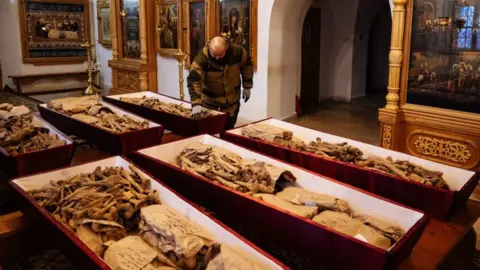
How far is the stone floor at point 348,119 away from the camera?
6957 mm

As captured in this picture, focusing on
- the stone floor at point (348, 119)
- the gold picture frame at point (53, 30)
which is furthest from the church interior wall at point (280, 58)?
the stone floor at point (348, 119)

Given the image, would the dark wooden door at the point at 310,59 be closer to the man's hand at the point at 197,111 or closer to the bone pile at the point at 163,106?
the bone pile at the point at 163,106

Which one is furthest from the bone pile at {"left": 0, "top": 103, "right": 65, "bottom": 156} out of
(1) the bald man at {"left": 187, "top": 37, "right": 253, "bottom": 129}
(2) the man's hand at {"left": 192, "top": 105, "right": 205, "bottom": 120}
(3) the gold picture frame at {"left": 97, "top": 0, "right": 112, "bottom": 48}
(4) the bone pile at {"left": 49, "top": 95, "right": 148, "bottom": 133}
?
(3) the gold picture frame at {"left": 97, "top": 0, "right": 112, "bottom": 48}

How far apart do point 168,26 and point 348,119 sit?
3.89 meters

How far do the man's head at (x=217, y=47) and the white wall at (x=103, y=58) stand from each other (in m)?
7.33

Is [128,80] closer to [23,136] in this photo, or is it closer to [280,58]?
[280,58]

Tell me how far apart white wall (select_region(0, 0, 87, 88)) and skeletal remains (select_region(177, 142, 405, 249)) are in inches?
356

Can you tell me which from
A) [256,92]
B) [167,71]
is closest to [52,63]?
[167,71]

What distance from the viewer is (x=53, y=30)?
10.6m

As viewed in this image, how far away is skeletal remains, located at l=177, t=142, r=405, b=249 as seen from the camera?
189cm

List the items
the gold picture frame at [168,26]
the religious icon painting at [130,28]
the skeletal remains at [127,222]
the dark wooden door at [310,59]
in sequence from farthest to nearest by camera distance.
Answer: the religious icon painting at [130,28], the dark wooden door at [310,59], the gold picture frame at [168,26], the skeletal remains at [127,222]

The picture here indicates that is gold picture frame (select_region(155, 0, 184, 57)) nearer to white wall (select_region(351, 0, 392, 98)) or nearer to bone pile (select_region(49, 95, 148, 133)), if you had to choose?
white wall (select_region(351, 0, 392, 98))

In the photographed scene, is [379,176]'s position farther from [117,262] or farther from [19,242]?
[19,242]

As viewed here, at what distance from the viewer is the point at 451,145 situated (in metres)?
4.61
